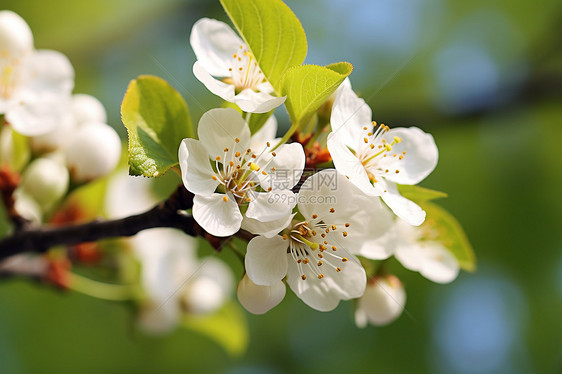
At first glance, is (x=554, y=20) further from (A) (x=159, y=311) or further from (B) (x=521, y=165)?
(A) (x=159, y=311)

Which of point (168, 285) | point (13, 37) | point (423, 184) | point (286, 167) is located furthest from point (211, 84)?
point (423, 184)

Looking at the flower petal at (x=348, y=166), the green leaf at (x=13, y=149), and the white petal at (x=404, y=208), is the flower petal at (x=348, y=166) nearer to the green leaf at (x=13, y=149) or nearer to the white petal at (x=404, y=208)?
the white petal at (x=404, y=208)

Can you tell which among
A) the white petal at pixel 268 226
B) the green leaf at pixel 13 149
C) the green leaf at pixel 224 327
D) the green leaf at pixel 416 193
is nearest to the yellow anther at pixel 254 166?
the white petal at pixel 268 226

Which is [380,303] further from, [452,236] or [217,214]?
[217,214]

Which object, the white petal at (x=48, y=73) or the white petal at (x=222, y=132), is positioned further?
the white petal at (x=48, y=73)

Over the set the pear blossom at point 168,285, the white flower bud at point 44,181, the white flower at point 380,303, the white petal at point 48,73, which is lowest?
the pear blossom at point 168,285

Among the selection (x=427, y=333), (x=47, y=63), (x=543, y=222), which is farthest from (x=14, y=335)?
(x=543, y=222)

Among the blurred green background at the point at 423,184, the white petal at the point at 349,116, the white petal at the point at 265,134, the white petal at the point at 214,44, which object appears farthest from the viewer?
the blurred green background at the point at 423,184

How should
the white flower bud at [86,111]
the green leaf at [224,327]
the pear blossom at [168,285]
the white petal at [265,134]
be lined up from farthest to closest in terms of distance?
the green leaf at [224,327] → the pear blossom at [168,285] → the white flower bud at [86,111] → the white petal at [265,134]
